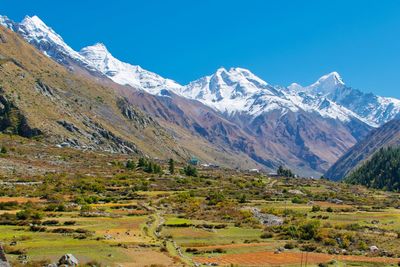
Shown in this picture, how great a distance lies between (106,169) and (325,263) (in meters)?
129

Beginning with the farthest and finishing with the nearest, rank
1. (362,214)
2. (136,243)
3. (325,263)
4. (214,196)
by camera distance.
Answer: (214,196), (362,214), (136,243), (325,263)

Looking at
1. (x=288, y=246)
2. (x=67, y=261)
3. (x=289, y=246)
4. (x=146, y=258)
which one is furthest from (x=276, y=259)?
(x=67, y=261)

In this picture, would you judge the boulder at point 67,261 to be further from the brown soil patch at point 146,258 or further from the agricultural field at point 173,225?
the brown soil patch at point 146,258

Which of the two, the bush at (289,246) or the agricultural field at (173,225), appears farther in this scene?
the bush at (289,246)

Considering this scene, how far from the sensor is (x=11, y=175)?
137125 mm

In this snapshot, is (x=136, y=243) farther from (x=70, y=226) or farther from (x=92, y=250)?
(x=70, y=226)

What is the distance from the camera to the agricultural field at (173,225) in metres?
54.7

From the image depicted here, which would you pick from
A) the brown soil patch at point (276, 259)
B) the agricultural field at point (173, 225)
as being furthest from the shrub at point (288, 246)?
the brown soil patch at point (276, 259)

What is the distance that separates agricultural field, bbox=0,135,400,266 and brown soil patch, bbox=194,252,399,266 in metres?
0.11

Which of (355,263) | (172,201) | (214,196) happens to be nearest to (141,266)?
(355,263)

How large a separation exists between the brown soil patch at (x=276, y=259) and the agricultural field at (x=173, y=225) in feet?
0.35

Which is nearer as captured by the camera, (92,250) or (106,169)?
(92,250)

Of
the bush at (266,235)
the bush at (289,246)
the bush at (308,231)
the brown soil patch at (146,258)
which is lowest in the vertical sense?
the brown soil patch at (146,258)

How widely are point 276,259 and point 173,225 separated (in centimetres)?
2572
